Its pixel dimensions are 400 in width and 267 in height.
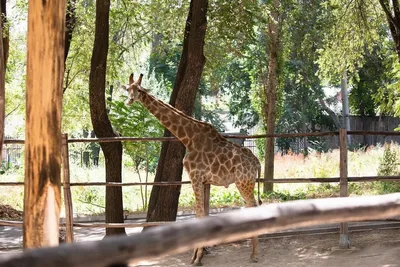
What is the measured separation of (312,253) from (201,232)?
6.89 meters

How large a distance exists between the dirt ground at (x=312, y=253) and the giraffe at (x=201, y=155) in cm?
28

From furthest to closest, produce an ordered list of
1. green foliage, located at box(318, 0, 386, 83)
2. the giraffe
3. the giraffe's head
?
green foliage, located at box(318, 0, 386, 83) → the giraffe → the giraffe's head

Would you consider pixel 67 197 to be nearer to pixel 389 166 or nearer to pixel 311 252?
pixel 311 252

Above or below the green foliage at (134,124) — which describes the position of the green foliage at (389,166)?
below

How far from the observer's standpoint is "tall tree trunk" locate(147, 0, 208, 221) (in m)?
9.93

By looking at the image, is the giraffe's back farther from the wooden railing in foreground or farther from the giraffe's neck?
the wooden railing in foreground

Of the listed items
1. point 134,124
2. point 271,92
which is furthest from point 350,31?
point 134,124

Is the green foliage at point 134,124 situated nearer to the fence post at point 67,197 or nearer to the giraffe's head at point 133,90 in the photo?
the fence post at point 67,197

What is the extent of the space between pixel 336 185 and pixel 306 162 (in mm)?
2581

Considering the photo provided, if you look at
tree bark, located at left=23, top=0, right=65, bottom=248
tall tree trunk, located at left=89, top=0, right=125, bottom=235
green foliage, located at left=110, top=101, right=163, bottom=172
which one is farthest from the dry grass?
tree bark, located at left=23, top=0, right=65, bottom=248

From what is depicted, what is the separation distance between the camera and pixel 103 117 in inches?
404

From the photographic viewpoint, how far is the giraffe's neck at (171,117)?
8.65m

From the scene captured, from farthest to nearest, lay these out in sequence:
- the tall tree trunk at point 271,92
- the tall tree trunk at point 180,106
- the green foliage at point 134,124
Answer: the tall tree trunk at point 271,92 → the green foliage at point 134,124 → the tall tree trunk at point 180,106

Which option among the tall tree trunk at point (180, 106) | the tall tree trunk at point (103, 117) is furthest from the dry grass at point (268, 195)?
the tall tree trunk at point (180, 106)
